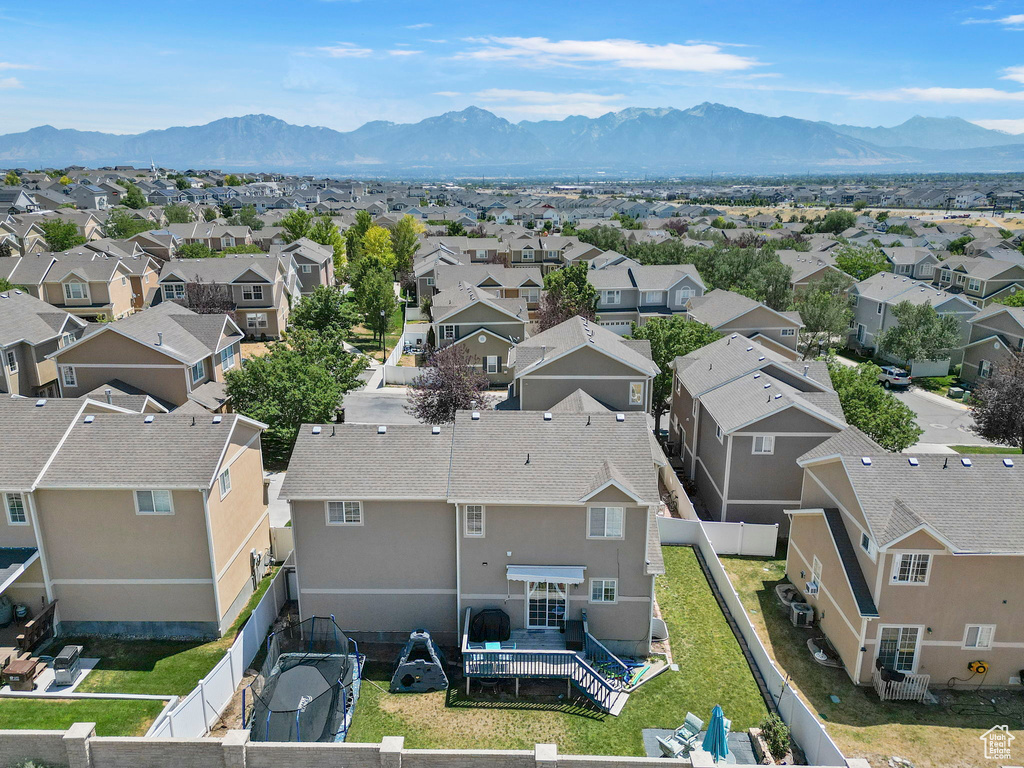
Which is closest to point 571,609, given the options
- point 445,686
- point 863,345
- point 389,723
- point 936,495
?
point 445,686

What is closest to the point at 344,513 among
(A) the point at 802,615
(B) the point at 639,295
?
(A) the point at 802,615

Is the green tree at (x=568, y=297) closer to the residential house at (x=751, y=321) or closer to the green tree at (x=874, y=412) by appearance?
the residential house at (x=751, y=321)

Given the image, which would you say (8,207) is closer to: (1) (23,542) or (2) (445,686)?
(1) (23,542)

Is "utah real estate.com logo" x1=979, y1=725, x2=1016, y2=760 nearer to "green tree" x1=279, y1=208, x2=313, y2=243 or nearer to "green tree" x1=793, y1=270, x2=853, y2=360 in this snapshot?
"green tree" x1=793, y1=270, x2=853, y2=360

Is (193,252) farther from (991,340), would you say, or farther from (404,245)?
(991,340)

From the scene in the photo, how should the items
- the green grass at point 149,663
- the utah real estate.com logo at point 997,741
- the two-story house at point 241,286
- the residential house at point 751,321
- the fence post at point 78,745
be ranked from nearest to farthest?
the fence post at point 78,745
the utah real estate.com logo at point 997,741
the green grass at point 149,663
the residential house at point 751,321
the two-story house at point 241,286

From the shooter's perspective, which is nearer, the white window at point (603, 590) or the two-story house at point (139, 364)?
the white window at point (603, 590)

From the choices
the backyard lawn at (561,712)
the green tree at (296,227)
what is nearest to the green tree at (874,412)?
the backyard lawn at (561,712)
